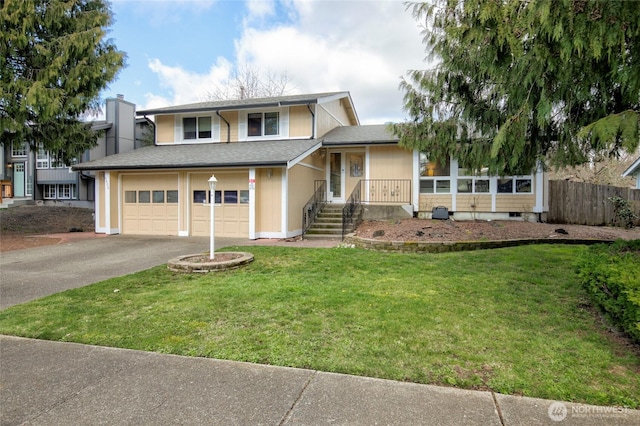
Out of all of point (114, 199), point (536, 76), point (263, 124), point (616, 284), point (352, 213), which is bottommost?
point (616, 284)

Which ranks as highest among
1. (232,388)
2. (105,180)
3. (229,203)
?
(105,180)

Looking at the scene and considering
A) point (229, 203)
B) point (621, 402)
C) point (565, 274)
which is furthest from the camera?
point (229, 203)

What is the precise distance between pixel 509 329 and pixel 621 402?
1414mm

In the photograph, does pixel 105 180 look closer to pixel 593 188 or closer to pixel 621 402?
pixel 621 402

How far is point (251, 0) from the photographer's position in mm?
12461

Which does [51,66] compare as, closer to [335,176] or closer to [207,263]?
[207,263]

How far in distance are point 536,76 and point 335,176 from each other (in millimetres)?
A: 11398

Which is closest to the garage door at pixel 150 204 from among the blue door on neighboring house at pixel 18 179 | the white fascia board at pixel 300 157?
the white fascia board at pixel 300 157

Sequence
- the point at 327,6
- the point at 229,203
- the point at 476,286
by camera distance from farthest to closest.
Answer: the point at 229,203 < the point at 327,6 < the point at 476,286

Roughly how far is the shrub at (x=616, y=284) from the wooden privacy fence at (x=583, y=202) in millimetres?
10149

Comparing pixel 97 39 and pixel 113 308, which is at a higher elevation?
pixel 97 39

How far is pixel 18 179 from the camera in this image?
27531 millimetres

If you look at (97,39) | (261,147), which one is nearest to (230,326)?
(261,147)

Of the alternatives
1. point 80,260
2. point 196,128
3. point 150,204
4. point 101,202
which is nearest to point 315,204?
point 150,204
